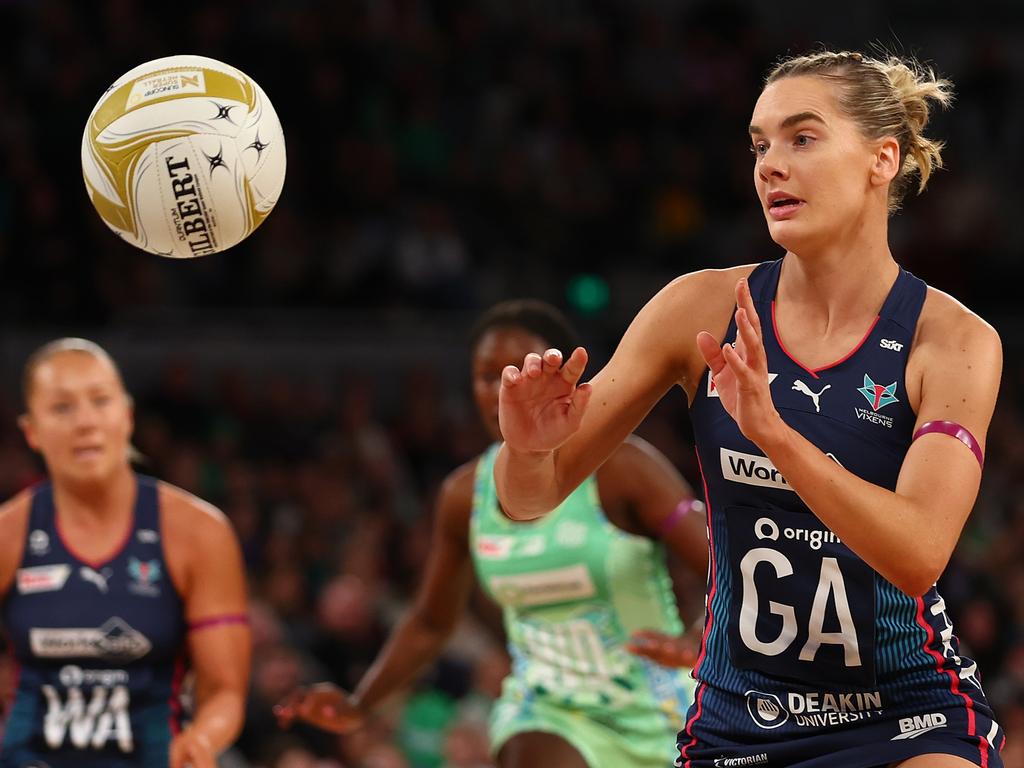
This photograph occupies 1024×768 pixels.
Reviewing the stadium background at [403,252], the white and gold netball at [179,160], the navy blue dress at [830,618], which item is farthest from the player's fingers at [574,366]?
the stadium background at [403,252]

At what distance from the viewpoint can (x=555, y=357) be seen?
3.00m

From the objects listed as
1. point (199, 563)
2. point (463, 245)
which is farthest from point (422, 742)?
point (463, 245)

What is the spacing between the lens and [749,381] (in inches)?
111

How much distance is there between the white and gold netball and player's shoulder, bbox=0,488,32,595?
1.47 m

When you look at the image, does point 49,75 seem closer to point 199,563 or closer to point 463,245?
point 463,245

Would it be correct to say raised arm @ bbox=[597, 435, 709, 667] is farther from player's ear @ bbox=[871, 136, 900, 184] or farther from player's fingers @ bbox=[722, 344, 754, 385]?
player's fingers @ bbox=[722, 344, 754, 385]

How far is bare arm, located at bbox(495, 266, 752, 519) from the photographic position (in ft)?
10.1

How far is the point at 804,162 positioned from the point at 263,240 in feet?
27.2

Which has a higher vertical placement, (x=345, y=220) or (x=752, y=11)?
(x=752, y=11)

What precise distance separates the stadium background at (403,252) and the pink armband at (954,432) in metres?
4.40

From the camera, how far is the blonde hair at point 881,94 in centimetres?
325

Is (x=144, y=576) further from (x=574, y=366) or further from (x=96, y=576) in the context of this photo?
(x=574, y=366)

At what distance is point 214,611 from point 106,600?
1.12 feet

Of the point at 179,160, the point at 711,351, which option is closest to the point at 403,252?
the point at 179,160
